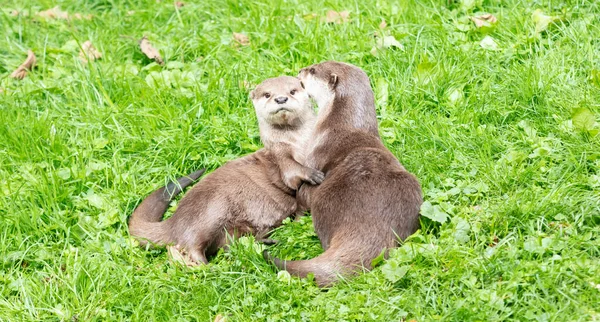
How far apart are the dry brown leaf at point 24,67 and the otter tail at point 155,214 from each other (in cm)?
163

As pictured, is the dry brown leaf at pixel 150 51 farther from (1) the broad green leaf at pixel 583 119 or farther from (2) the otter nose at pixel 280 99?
(1) the broad green leaf at pixel 583 119

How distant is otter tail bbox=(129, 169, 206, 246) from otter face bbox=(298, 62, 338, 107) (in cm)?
67

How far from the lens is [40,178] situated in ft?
13.9

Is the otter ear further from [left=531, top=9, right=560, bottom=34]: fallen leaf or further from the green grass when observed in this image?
[left=531, top=9, right=560, bottom=34]: fallen leaf

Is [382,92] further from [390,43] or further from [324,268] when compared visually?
[324,268]

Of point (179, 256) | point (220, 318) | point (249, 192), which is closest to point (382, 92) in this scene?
point (249, 192)

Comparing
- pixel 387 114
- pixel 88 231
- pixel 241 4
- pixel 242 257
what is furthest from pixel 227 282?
pixel 241 4

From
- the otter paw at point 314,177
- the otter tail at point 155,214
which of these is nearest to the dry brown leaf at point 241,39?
the otter tail at point 155,214

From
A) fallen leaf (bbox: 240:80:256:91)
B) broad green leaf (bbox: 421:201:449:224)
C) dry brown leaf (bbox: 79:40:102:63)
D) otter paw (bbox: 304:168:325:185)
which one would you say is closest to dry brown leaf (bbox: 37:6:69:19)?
dry brown leaf (bbox: 79:40:102:63)

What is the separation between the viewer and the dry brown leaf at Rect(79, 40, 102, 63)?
5277 mm

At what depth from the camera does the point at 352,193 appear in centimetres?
349

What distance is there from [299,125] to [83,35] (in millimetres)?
2016

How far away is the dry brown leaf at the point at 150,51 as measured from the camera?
524 cm

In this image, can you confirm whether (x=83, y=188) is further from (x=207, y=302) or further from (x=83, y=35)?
(x=83, y=35)
